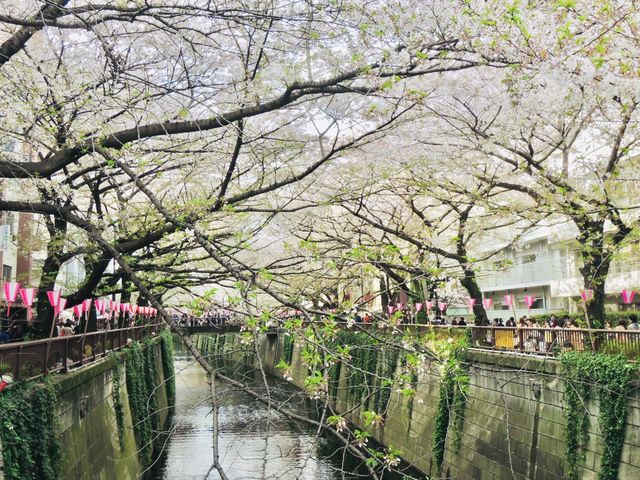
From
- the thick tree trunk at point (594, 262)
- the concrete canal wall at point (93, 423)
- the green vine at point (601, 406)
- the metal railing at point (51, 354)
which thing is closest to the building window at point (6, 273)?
the concrete canal wall at point (93, 423)

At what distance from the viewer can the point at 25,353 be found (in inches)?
359

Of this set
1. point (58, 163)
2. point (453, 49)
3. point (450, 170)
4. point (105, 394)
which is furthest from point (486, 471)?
point (58, 163)

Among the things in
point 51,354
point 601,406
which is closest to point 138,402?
point 51,354

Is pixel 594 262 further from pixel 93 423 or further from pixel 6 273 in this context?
pixel 6 273

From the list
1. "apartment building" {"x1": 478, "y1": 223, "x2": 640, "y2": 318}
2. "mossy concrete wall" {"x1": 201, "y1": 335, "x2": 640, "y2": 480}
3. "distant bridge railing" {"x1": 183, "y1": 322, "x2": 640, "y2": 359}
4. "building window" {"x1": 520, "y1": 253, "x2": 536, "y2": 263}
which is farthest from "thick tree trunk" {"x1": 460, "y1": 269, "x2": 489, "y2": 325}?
"building window" {"x1": 520, "y1": 253, "x2": 536, "y2": 263}

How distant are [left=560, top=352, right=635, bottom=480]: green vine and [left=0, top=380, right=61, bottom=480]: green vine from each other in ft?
26.4

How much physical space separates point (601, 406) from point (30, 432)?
955 cm

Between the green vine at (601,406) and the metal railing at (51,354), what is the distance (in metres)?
8.41

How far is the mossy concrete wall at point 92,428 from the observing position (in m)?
10.7

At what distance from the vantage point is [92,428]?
13.2 m

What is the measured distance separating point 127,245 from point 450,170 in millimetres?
9040

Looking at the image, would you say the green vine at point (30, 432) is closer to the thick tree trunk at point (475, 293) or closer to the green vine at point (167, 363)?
the thick tree trunk at point (475, 293)

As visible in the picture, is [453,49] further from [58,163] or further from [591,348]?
[591,348]

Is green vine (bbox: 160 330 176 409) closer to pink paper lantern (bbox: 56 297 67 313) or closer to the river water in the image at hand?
the river water
